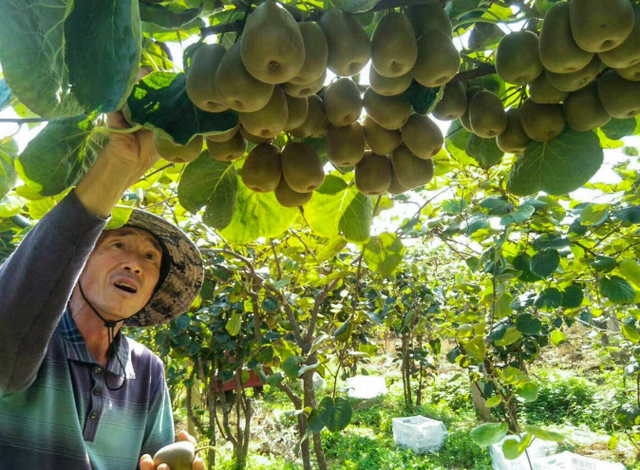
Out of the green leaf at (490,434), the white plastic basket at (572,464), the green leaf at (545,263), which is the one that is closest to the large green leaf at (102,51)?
the green leaf at (490,434)

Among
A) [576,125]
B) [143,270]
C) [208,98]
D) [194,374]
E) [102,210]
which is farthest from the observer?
[194,374]

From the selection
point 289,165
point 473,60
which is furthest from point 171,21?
point 473,60

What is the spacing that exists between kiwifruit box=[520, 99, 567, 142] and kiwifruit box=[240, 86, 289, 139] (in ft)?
1.42

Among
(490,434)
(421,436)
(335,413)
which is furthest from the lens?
(421,436)

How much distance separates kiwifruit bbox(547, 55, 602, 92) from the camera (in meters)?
0.76

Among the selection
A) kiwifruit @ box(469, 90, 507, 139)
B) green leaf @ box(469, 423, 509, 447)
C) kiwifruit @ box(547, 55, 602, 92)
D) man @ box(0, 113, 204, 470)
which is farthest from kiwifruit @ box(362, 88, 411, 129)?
green leaf @ box(469, 423, 509, 447)

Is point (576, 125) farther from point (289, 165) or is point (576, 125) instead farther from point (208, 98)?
point (208, 98)

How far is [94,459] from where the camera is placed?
66.6 inches

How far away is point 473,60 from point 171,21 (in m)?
0.55

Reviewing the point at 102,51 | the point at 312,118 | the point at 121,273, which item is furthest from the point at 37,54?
the point at 121,273

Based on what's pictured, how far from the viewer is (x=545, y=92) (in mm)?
815

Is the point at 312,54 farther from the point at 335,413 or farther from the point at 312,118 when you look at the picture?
the point at 335,413

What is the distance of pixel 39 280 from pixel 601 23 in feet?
4.55

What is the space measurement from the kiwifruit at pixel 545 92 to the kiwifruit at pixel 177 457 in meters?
1.53
